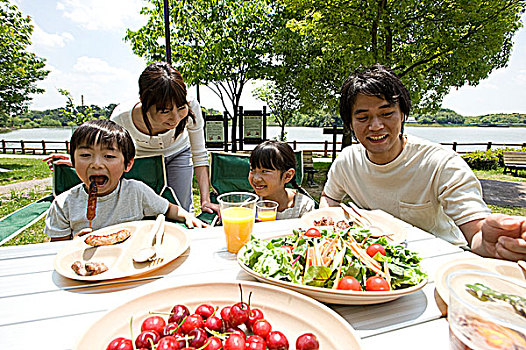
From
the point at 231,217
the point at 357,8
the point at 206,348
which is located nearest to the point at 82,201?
the point at 231,217

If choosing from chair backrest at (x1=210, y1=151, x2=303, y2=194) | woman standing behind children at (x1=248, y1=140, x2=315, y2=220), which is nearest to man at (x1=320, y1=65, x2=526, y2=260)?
woman standing behind children at (x1=248, y1=140, x2=315, y2=220)

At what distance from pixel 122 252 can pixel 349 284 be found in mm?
1065

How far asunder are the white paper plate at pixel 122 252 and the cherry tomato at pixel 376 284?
2.71 feet

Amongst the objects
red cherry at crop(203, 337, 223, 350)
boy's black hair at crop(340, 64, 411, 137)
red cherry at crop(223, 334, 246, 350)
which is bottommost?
red cherry at crop(203, 337, 223, 350)

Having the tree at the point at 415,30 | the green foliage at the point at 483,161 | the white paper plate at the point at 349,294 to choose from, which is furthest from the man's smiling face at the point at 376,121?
the green foliage at the point at 483,161

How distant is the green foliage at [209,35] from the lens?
10633 mm

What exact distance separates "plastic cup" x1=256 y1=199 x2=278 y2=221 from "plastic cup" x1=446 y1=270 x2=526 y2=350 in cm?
126

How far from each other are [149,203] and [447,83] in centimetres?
998

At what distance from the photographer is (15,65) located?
1292cm

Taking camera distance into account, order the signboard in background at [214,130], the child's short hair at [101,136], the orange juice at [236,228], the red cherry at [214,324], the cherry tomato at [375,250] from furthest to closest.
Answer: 1. the signboard in background at [214,130]
2. the child's short hair at [101,136]
3. the orange juice at [236,228]
4. the cherry tomato at [375,250]
5. the red cherry at [214,324]

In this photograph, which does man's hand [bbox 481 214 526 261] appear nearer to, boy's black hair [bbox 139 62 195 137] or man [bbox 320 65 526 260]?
man [bbox 320 65 526 260]

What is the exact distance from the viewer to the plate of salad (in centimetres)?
96

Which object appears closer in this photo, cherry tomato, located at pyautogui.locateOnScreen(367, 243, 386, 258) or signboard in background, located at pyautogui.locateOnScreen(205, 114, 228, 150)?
cherry tomato, located at pyautogui.locateOnScreen(367, 243, 386, 258)

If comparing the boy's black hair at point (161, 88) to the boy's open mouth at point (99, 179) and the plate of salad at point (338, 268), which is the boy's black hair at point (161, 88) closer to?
the boy's open mouth at point (99, 179)
